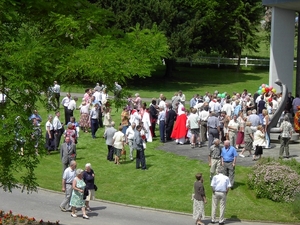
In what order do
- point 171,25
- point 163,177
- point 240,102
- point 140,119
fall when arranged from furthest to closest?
point 171,25 < point 240,102 < point 140,119 < point 163,177

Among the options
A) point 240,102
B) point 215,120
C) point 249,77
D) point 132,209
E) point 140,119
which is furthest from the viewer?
point 249,77

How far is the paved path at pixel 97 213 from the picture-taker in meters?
19.8

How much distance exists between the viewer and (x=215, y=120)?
2642 centimetres

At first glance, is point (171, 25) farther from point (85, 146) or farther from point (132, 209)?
point (132, 209)

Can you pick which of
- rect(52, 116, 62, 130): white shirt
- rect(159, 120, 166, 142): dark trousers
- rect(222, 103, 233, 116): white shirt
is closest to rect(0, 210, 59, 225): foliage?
rect(52, 116, 62, 130): white shirt

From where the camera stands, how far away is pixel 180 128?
1123 inches

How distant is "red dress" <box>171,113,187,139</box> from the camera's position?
93.4 feet

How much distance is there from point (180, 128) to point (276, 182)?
745cm

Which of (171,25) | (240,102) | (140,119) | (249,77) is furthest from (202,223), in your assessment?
(249,77)

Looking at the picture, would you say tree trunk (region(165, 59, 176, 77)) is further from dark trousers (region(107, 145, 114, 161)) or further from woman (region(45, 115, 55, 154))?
dark trousers (region(107, 145, 114, 161))

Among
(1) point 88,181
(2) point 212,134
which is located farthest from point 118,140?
(1) point 88,181

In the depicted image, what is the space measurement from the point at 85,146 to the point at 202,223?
403 inches

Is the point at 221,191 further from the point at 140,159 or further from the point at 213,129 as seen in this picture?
the point at 213,129

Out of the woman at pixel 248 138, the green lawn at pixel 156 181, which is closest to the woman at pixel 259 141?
the woman at pixel 248 138
